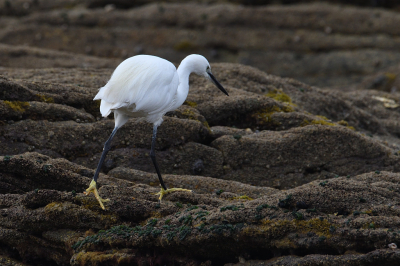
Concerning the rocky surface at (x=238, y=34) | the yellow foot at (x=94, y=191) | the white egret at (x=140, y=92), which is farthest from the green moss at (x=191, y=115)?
the rocky surface at (x=238, y=34)

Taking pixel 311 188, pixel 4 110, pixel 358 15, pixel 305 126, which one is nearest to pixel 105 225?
pixel 311 188

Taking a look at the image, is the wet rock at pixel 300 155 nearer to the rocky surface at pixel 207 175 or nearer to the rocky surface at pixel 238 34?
the rocky surface at pixel 207 175

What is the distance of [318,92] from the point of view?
15.5 m

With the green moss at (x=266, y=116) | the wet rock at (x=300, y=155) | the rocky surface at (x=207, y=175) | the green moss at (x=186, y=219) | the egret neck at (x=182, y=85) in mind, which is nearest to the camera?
the rocky surface at (x=207, y=175)

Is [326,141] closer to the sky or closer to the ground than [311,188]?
closer to the ground

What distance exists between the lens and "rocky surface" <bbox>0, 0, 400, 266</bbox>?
647cm

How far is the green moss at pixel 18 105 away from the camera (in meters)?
10.1

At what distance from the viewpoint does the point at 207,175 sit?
10492mm

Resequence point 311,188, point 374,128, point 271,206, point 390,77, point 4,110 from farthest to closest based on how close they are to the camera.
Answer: point 390,77
point 374,128
point 4,110
point 311,188
point 271,206

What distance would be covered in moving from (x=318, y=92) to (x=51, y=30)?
22.6 metres

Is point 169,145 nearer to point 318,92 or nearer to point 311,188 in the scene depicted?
point 311,188

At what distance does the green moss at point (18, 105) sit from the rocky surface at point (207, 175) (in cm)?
2

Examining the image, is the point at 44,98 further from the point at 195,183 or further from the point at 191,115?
the point at 195,183

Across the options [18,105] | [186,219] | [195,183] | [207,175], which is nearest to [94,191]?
[186,219]
